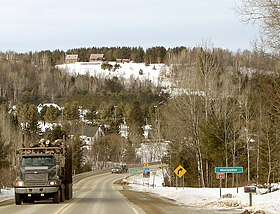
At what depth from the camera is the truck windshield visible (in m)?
29.5

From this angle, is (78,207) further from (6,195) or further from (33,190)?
(6,195)

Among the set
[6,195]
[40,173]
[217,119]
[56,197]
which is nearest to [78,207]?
[56,197]

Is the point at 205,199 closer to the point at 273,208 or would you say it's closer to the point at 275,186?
the point at 275,186

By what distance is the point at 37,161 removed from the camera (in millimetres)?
29672

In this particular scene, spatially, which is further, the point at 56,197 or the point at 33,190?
the point at 56,197

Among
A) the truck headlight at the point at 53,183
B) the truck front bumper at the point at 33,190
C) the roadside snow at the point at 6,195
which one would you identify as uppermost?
the truck headlight at the point at 53,183

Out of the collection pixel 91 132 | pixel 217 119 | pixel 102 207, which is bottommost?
pixel 91 132

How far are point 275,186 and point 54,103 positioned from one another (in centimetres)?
13512

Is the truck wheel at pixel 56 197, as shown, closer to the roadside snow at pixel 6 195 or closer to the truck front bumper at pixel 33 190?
the truck front bumper at pixel 33 190

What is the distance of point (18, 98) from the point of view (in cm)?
16162

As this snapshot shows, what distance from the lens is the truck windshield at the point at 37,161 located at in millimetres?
29453

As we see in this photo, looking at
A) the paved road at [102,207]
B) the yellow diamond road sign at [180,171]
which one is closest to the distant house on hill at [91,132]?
the yellow diamond road sign at [180,171]

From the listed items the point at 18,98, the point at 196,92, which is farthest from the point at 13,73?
the point at 196,92

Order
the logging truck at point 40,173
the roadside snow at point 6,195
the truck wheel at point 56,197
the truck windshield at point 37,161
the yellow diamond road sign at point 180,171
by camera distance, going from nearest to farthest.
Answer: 1. the logging truck at point 40,173
2. the truck windshield at point 37,161
3. the truck wheel at point 56,197
4. the roadside snow at point 6,195
5. the yellow diamond road sign at point 180,171
